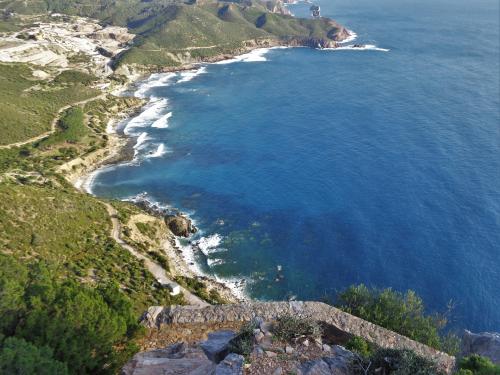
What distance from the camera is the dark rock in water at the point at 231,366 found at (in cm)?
1978

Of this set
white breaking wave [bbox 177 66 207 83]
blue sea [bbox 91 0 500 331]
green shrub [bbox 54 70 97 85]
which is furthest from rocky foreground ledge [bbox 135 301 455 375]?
white breaking wave [bbox 177 66 207 83]

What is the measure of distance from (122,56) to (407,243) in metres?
148

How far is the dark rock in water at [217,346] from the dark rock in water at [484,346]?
17954mm

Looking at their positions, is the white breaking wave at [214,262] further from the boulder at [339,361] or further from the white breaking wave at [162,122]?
the white breaking wave at [162,122]

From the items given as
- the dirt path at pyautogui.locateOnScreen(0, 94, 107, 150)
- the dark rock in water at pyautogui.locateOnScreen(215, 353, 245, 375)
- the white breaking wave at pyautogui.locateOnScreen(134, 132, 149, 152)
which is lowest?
the white breaking wave at pyautogui.locateOnScreen(134, 132, 149, 152)

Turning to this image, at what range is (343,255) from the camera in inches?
2633

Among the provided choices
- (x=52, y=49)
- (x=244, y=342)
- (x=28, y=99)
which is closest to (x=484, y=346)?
(x=244, y=342)

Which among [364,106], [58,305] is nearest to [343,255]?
[58,305]

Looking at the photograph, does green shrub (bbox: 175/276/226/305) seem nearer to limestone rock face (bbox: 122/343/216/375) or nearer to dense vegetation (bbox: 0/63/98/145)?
limestone rock face (bbox: 122/343/216/375)

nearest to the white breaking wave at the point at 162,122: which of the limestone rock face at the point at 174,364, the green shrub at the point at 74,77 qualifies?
the green shrub at the point at 74,77

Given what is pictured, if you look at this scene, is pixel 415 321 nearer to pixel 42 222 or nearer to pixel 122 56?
pixel 42 222

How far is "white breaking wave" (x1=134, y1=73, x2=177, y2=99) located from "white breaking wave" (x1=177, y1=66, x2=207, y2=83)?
436 centimetres

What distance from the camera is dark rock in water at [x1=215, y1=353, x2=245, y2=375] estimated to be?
19.8 meters

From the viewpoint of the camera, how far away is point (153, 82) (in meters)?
160
